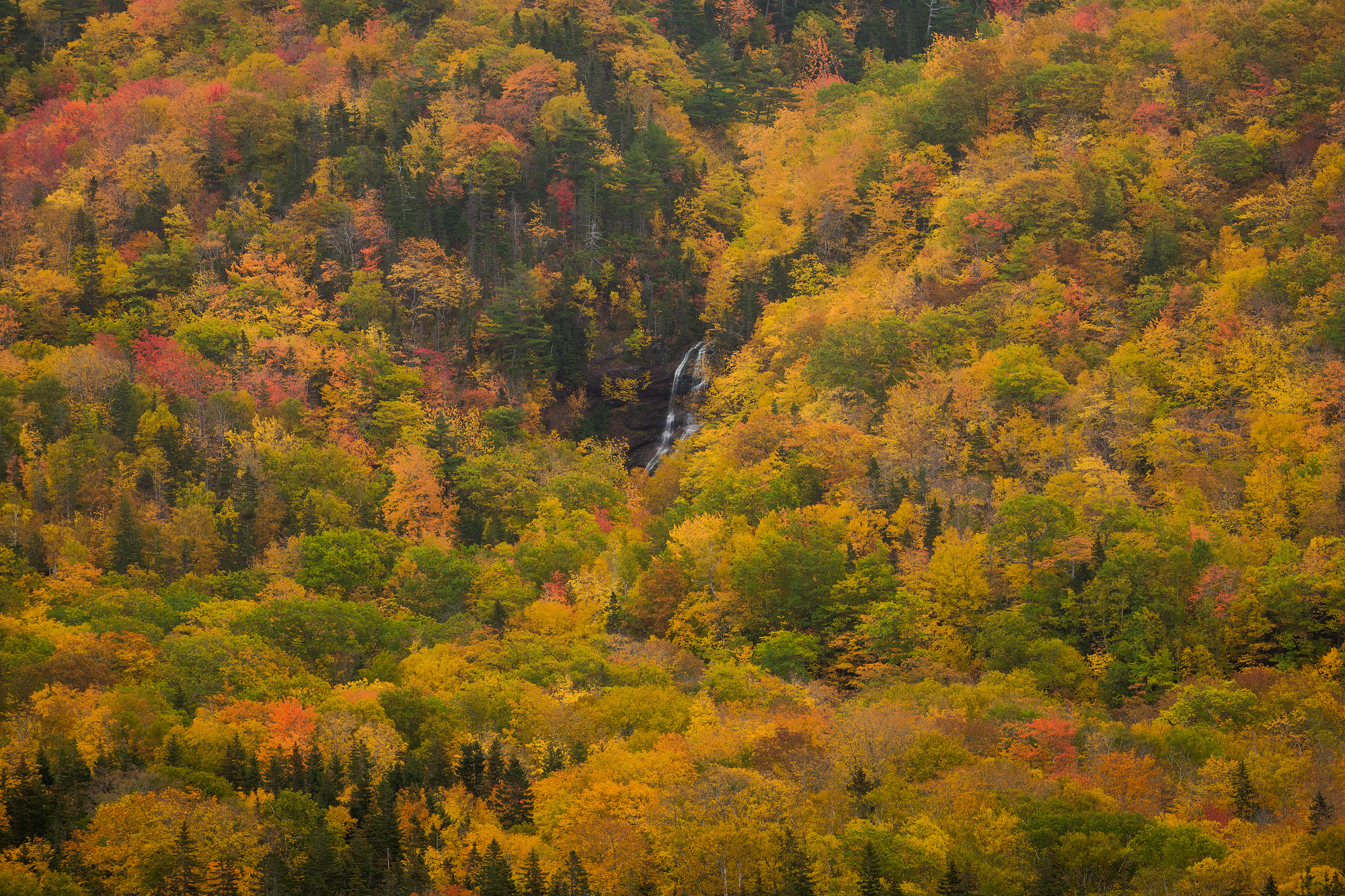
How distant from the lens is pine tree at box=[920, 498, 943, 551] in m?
74.1

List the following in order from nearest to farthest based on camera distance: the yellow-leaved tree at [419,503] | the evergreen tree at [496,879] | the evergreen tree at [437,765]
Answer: the evergreen tree at [496,879]
the evergreen tree at [437,765]
the yellow-leaved tree at [419,503]

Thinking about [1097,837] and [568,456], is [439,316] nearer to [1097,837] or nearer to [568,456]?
[568,456]

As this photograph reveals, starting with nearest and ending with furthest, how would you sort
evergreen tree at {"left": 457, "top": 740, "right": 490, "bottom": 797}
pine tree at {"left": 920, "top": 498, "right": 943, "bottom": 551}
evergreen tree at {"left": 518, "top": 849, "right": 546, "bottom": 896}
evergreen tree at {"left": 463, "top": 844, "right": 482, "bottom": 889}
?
evergreen tree at {"left": 518, "top": 849, "right": 546, "bottom": 896} < evergreen tree at {"left": 463, "top": 844, "right": 482, "bottom": 889} < evergreen tree at {"left": 457, "top": 740, "right": 490, "bottom": 797} < pine tree at {"left": 920, "top": 498, "right": 943, "bottom": 551}

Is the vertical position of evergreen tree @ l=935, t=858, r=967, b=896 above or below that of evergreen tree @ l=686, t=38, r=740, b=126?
below

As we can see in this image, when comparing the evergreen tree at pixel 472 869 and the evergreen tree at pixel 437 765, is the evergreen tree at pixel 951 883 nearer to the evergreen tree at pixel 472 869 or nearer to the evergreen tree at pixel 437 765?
the evergreen tree at pixel 472 869

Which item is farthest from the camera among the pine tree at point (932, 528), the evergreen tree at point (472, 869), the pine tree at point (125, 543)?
the pine tree at point (125, 543)

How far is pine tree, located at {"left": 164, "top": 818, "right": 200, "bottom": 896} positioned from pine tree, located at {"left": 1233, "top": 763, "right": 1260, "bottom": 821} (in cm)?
4152

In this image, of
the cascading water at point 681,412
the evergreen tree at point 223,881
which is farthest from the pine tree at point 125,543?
the cascading water at point 681,412

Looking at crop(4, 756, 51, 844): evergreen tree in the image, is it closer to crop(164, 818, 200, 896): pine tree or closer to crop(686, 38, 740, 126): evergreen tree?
crop(164, 818, 200, 896): pine tree

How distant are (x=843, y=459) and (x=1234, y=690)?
1100 inches

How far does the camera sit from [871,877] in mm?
51875

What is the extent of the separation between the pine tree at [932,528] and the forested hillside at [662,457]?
1.32 feet

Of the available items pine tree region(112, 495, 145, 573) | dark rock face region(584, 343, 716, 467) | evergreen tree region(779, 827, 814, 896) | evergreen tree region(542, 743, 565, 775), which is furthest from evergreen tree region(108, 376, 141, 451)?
evergreen tree region(779, 827, 814, 896)

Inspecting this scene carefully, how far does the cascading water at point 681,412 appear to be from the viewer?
10738 centimetres
